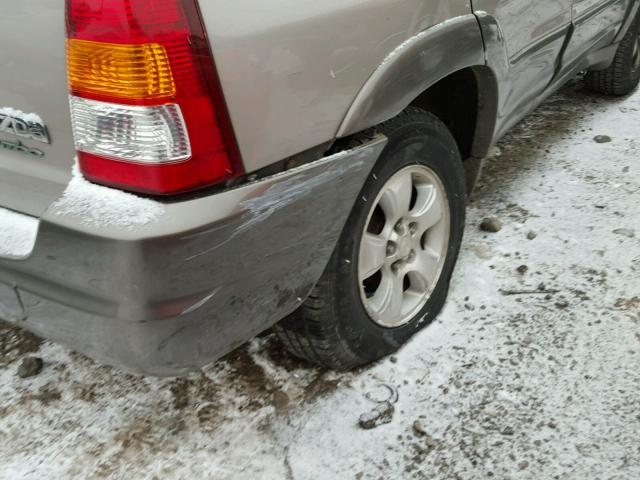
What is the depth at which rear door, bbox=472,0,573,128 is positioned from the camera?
218cm

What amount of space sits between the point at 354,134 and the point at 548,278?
117 cm

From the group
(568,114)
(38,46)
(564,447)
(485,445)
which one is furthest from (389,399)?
(568,114)

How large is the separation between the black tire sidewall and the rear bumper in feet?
0.48

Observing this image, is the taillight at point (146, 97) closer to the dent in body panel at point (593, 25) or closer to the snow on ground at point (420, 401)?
the snow on ground at point (420, 401)

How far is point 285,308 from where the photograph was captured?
64.5 inches

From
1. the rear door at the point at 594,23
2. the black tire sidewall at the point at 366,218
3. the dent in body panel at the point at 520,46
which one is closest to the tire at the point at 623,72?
the rear door at the point at 594,23

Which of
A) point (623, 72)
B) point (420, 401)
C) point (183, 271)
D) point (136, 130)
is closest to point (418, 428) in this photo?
point (420, 401)

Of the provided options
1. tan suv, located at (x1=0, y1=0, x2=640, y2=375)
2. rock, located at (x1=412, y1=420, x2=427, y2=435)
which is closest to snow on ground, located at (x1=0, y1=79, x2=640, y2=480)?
rock, located at (x1=412, y1=420, x2=427, y2=435)

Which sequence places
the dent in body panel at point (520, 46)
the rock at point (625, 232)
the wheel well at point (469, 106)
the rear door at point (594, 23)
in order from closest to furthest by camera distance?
the dent in body panel at point (520, 46)
the wheel well at point (469, 106)
the rock at point (625, 232)
the rear door at point (594, 23)

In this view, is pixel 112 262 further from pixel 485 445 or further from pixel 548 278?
pixel 548 278

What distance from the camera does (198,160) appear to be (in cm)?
130

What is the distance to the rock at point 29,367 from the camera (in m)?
Result: 2.13

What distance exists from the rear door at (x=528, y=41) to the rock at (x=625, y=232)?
635 millimetres

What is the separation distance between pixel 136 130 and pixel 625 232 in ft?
7.12
